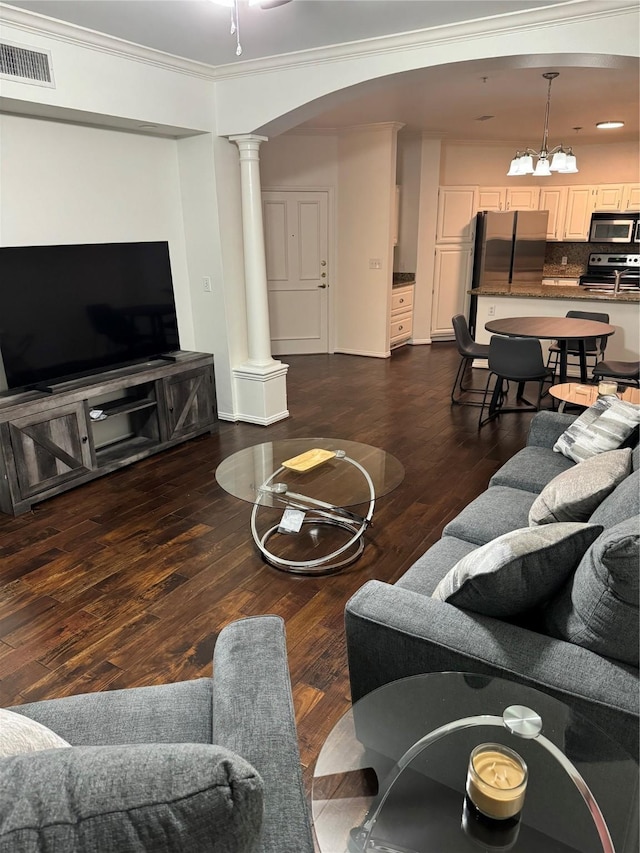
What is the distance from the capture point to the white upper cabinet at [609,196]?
313 inches

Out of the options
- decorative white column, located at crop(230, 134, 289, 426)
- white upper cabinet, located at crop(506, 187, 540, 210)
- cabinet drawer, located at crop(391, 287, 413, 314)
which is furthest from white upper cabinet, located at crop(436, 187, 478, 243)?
decorative white column, located at crop(230, 134, 289, 426)

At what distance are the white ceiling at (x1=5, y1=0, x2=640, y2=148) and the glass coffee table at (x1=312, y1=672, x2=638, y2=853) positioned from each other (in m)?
3.31

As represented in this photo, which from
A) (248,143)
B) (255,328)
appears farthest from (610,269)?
(248,143)

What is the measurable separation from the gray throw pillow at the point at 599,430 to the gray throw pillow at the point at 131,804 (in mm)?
2495

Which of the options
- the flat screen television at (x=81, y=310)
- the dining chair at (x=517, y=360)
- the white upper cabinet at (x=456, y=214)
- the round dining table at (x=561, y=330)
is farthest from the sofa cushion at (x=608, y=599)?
the white upper cabinet at (x=456, y=214)

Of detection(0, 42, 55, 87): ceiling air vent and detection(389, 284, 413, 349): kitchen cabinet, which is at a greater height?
detection(0, 42, 55, 87): ceiling air vent

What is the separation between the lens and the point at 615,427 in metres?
2.77

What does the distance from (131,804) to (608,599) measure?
44.0 inches

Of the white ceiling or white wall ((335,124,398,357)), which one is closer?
the white ceiling

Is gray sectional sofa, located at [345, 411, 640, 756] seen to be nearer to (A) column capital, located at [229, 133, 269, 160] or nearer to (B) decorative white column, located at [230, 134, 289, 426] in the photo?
(B) decorative white column, located at [230, 134, 289, 426]

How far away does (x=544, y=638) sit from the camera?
1480 millimetres

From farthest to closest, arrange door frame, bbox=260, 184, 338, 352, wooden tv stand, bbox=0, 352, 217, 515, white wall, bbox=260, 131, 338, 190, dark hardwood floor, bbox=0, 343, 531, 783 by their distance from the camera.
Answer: door frame, bbox=260, 184, 338, 352, white wall, bbox=260, 131, 338, 190, wooden tv stand, bbox=0, 352, 217, 515, dark hardwood floor, bbox=0, 343, 531, 783

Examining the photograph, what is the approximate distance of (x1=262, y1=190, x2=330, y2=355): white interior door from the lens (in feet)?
24.2

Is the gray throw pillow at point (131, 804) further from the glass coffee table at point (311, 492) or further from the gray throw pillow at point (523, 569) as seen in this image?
the glass coffee table at point (311, 492)
